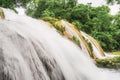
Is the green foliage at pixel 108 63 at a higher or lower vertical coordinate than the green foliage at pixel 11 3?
lower

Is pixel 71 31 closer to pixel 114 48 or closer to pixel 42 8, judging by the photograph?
pixel 114 48

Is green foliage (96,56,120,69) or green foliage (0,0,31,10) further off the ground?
green foliage (0,0,31,10)

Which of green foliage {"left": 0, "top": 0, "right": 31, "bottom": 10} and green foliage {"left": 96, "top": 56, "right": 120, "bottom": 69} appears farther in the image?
green foliage {"left": 0, "top": 0, "right": 31, "bottom": 10}

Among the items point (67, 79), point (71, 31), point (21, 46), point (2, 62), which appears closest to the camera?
point (2, 62)

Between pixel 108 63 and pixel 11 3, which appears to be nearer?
pixel 108 63

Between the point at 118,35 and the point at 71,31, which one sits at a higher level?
the point at 71,31

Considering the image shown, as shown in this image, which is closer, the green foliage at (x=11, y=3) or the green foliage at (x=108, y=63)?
the green foliage at (x=108, y=63)

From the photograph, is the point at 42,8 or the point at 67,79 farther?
the point at 42,8

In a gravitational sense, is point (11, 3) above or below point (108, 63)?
above

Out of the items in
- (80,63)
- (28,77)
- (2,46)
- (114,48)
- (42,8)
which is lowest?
(114,48)

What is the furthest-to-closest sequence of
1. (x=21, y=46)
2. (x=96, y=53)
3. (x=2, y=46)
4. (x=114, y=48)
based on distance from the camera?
1. (x=114, y=48)
2. (x=96, y=53)
3. (x=21, y=46)
4. (x=2, y=46)

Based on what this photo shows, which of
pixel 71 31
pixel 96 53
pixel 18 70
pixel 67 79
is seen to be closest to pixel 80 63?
pixel 67 79
